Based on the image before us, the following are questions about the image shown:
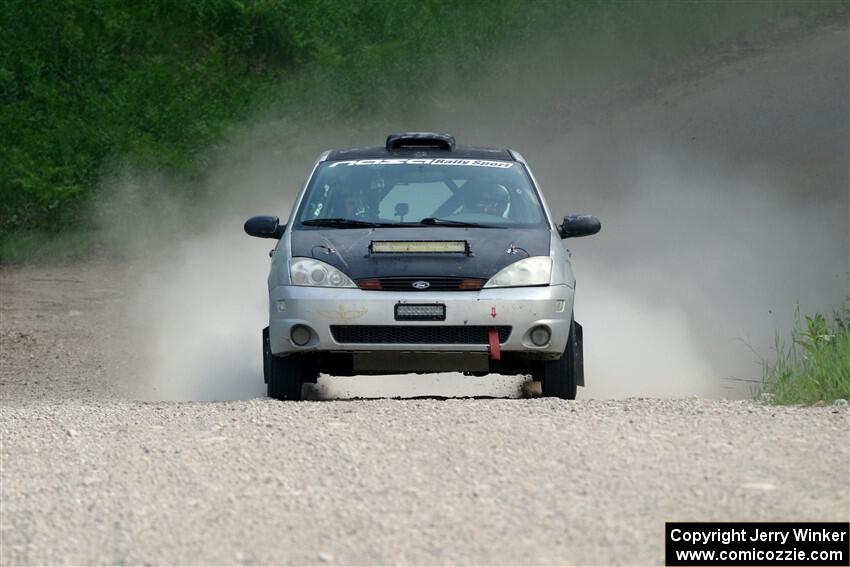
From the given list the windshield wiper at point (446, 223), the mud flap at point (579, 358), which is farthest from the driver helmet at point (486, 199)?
the mud flap at point (579, 358)

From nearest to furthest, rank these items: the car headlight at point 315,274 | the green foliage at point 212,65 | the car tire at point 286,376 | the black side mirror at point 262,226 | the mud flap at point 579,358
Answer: the car headlight at point 315,274 < the car tire at point 286,376 < the mud flap at point 579,358 < the black side mirror at point 262,226 < the green foliage at point 212,65

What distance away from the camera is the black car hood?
33.1 feet

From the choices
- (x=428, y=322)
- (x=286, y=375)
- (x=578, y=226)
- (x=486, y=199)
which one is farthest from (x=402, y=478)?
(x=486, y=199)

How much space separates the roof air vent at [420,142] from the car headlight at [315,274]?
198cm

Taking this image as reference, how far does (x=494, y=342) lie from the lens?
1002 cm

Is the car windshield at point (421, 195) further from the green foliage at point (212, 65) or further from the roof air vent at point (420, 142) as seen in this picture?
the green foliage at point (212, 65)

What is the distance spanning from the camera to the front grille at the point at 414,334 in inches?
394

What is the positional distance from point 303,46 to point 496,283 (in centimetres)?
1770

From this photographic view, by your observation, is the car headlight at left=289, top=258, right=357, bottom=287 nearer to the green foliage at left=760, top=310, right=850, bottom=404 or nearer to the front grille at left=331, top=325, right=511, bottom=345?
the front grille at left=331, top=325, right=511, bottom=345

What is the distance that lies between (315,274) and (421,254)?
0.66m

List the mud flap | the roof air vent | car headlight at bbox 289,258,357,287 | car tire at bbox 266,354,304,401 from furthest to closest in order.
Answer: the roof air vent
the mud flap
car tire at bbox 266,354,304,401
car headlight at bbox 289,258,357,287

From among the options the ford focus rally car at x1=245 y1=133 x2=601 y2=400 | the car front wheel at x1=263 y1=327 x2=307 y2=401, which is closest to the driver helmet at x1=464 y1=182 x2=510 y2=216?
the ford focus rally car at x1=245 y1=133 x2=601 y2=400

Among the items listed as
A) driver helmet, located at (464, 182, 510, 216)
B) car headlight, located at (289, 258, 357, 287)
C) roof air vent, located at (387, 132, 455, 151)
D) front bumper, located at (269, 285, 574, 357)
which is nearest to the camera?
front bumper, located at (269, 285, 574, 357)

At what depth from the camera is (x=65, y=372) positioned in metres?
15.3
